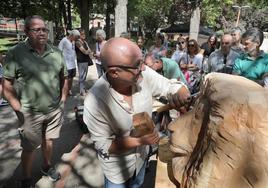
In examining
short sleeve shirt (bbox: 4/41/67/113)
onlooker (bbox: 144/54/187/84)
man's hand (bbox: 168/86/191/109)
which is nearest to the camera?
man's hand (bbox: 168/86/191/109)

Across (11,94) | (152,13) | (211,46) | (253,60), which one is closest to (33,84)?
(11,94)

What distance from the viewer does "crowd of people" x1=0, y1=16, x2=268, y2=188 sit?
6.12 ft

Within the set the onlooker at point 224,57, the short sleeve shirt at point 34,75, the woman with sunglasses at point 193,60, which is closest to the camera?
the short sleeve shirt at point 34,75

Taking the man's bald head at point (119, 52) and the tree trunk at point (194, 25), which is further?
the tree trunk at point (194, 25)

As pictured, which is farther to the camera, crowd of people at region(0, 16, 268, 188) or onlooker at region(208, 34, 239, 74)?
onlooker at region(208, 34, 239, 74)

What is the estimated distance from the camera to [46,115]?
10.3 ft

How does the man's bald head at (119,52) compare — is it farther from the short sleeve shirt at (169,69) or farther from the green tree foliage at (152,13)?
the green tree foliage at (152,13)

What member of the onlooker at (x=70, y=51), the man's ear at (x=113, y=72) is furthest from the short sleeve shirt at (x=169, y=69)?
the onlooker at (x=70, y=51)

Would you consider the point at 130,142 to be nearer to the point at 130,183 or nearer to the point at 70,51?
the point at 130,183

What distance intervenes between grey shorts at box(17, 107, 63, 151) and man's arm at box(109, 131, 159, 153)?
1.43 metres

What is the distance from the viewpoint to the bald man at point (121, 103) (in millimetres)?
1764

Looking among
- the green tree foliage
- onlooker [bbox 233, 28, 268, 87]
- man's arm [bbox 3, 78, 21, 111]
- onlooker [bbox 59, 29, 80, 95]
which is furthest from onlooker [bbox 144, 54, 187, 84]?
the green tree foliage

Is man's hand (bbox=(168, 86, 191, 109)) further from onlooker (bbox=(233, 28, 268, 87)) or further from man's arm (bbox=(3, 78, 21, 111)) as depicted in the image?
onlooker (bbox=(233, 28, 268, 87))

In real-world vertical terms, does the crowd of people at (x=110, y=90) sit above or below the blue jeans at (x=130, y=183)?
above
